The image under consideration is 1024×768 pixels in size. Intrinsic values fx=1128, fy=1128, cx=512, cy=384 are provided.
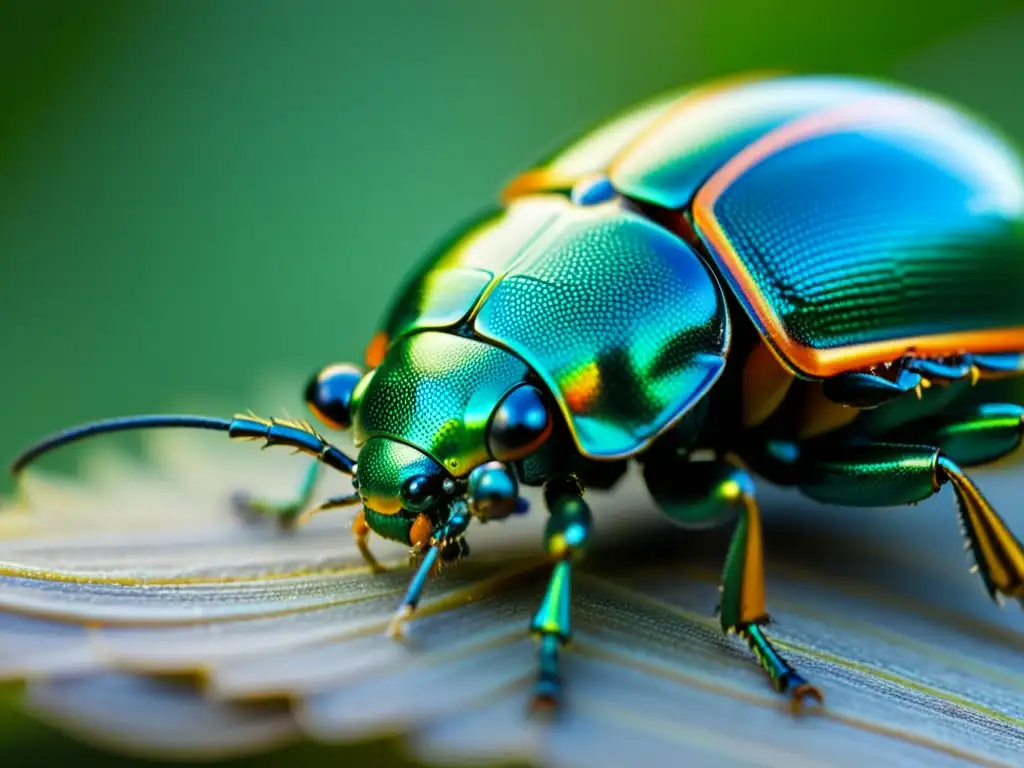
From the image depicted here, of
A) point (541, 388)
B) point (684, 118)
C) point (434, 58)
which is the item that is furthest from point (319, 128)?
point (541, 388)

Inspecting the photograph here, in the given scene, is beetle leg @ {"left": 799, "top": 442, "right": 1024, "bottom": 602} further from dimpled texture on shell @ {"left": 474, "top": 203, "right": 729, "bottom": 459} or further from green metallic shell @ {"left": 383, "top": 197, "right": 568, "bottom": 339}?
green metallic shell @ {"left": 383, "top": 197, "right": 568, "bottom": 339}

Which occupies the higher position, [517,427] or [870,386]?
[517,427]

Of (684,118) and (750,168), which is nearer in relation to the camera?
(750,168)

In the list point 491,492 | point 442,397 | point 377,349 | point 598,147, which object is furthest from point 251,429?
point 598,147

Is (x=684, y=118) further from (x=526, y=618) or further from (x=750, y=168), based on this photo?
(x=526, y=618)

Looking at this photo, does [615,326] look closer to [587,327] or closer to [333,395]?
[587,327]

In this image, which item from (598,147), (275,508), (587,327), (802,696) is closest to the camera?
(802,696)

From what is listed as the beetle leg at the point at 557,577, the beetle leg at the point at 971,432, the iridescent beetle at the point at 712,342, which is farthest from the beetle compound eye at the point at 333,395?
the beetle leg at the point at 971,432

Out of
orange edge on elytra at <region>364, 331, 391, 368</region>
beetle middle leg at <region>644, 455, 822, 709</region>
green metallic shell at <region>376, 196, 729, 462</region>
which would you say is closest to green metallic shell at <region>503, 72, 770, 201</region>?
green metallic shell at <region>376, 196, 729, 462</region>
